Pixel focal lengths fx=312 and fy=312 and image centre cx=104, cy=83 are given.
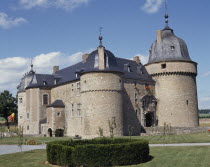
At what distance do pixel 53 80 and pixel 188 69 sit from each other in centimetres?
1971

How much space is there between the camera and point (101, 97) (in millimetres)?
34469

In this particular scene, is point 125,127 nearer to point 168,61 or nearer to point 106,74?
point 106,74

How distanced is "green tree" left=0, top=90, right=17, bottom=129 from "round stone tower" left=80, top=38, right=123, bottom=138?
35.9 metres

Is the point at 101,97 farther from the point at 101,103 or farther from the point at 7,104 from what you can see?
the point at 7,104

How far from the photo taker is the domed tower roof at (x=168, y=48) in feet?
141

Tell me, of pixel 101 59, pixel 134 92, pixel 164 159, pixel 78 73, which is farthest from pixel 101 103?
pixel 164 159

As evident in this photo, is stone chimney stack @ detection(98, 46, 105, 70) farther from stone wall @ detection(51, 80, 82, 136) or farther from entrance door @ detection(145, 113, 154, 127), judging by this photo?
entrance door @ detection(145, 113, 154, 127)

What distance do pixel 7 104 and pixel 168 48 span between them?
3866 centimetres

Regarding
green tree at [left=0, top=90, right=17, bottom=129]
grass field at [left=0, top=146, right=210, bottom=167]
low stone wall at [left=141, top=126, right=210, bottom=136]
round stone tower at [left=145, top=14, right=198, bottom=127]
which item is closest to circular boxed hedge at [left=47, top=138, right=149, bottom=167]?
grass field at [left=0, top=146, right=210, bottom=167]

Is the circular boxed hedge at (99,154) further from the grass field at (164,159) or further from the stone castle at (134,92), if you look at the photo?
the stone castle at (134,92)

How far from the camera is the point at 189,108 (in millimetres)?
42406

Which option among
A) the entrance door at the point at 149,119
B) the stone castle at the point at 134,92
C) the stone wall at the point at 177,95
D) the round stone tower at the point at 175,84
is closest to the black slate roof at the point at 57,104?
the stone castle at the point at 134,92

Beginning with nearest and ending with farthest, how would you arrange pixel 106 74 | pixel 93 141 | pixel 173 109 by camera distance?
pixel 93 141 → pixel 106 74 → pixel 173 109

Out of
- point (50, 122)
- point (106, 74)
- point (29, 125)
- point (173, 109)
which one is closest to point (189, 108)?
point (173, 109)
